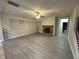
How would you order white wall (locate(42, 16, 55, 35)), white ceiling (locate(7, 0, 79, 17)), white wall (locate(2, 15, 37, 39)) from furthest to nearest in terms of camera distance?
1. white wall (locate(42, 16, 55, 35))
2. white wall (locate(2, 15, 37, 39))
3. white ceiling (locate(7, 0, 79, 17))

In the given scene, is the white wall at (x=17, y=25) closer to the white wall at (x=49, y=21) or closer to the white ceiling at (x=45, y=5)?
the white wall at (x=49, y=21)

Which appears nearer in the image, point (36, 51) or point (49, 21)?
point (36, 51)

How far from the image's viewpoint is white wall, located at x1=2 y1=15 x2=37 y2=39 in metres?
6.04

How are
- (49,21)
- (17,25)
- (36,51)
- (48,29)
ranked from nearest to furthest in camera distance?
(36,51)
(17,25)
(49,21)
(48,29)

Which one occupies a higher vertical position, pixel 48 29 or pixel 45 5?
pixel 45 5

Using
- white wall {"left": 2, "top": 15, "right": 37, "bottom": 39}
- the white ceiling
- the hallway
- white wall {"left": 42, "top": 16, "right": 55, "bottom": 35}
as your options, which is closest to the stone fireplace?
white wall {"left": 42, "top": 16, "right": 55, "bottom": 35}

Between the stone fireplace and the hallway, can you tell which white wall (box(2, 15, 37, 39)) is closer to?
the stone fireplace

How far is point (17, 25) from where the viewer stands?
7320mm

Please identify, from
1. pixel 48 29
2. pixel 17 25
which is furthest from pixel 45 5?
pixel 48 29

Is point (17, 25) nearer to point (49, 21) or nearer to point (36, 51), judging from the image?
point (49, 21)

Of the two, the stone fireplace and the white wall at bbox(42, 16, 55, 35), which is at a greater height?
the white wall at bbox(42, 16, 55, 35)

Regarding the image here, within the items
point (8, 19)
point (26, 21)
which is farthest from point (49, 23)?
point (8, 19)

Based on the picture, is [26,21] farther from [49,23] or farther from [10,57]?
[10,57]

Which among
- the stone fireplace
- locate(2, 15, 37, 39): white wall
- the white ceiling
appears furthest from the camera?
the stone fireplace
